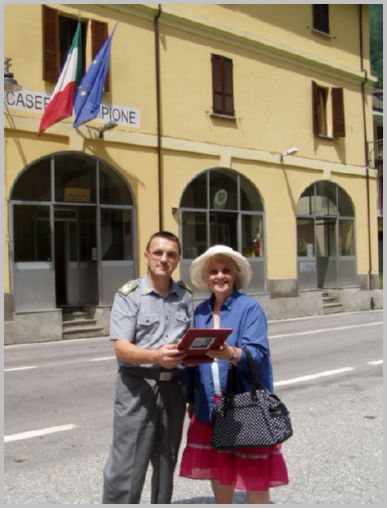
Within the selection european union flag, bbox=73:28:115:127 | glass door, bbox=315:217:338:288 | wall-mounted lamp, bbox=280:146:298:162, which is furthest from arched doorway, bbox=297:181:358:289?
european union flag, bbox=73:28:115:127

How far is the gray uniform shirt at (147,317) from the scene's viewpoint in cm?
311

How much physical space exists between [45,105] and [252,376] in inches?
474

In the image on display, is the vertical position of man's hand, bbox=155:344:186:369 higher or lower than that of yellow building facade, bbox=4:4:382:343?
lower

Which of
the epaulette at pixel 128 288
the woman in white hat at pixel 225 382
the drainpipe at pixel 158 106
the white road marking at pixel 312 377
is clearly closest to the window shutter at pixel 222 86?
the drainpipe at pixel 158 106

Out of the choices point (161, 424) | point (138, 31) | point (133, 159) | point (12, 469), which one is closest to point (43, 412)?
point (12, 469)

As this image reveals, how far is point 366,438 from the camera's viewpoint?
5.44 meters

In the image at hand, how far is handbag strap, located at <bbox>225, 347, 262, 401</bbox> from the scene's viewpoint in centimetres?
303

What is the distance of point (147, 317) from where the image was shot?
10.2 feet

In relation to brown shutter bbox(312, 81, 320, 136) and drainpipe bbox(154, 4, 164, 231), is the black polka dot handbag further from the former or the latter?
brown shutter bbox(312, 81, 320, 136)

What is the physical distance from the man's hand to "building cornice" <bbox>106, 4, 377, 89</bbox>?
1391cm

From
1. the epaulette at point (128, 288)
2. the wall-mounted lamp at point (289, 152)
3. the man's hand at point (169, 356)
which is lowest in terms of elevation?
the man's hand at point (169, 356)

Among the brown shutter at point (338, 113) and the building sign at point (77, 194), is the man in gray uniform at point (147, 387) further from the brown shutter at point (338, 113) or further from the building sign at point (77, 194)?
the brown shutter at point (338, 113)

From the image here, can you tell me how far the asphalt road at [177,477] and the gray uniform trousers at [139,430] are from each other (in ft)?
2.83

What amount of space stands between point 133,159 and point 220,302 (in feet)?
41.3
